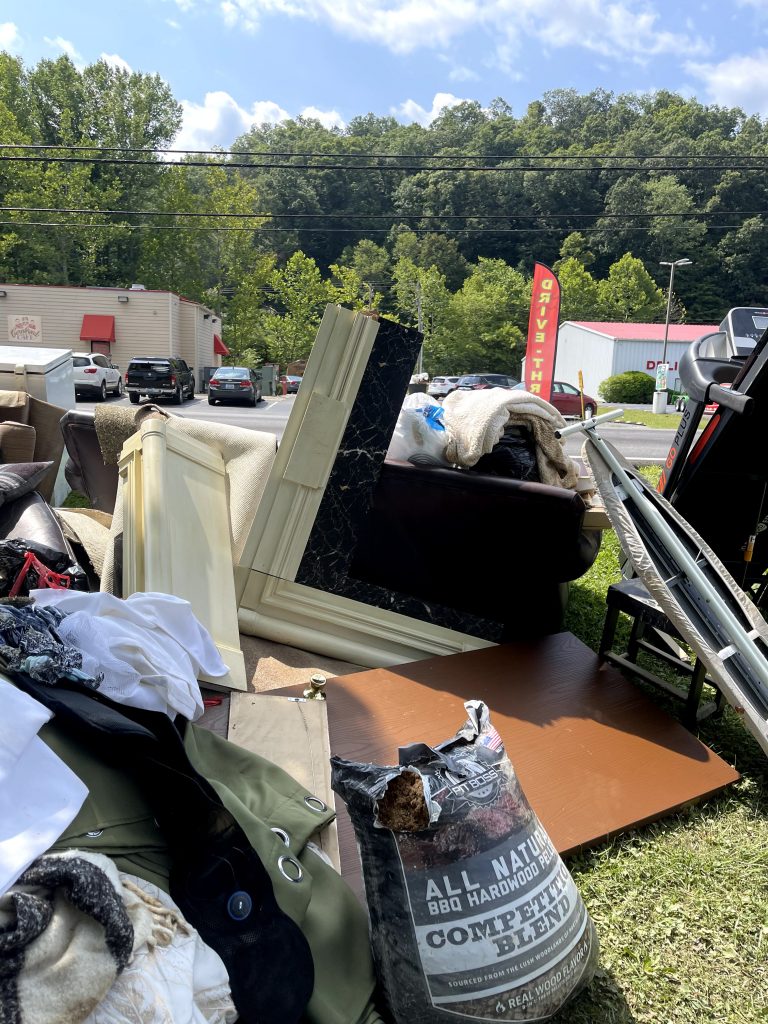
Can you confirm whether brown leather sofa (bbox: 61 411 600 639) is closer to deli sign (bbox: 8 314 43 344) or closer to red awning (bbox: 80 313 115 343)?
red awning (bbox: 80 313 115 343)

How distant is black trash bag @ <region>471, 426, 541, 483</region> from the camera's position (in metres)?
3.30

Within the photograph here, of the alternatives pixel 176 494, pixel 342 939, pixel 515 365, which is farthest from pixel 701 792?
pixel 515 365

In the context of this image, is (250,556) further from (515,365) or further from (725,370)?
(515,365)

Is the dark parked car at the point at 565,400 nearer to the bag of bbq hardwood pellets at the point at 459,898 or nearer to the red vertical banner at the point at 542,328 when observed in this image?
the red vertical banner at the point at 542,328

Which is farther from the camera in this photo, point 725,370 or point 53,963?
point 725,370

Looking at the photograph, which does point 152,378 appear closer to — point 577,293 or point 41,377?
Result: point 41,377

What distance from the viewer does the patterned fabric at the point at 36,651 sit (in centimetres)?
149

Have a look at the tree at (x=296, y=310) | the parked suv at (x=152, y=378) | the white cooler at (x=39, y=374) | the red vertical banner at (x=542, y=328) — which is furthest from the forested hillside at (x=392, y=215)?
the white cooler at (x=39, y=374)

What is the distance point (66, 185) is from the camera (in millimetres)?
36719

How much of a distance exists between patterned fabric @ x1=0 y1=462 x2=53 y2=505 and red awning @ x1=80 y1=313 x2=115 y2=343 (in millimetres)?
27007

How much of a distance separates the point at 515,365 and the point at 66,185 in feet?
98.5

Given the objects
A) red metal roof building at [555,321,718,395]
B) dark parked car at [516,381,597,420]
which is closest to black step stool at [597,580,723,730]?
dark parked car at [516,381,597,420]

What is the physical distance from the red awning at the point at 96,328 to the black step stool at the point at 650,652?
28.7 metres

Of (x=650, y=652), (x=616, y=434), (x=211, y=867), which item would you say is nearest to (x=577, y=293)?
(x=616, y=434)
